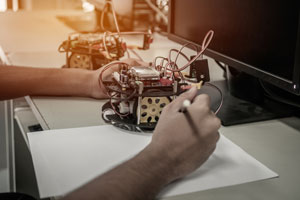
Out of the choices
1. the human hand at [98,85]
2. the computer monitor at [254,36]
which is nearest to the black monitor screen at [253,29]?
the computer monitor at [254,36]

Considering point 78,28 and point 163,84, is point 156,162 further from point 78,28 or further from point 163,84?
point 78,28

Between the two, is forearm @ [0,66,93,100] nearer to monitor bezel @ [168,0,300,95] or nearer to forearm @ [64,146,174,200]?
monitor bezel @ [168,0,300,95]

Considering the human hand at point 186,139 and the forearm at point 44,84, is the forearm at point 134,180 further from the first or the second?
the forearm at point 44,84

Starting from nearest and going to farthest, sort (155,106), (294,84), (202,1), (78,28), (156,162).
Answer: (156,162) → (294,84) → (155,106) → (202,1) → (78,28)

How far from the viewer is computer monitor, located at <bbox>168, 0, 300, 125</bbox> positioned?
80cm

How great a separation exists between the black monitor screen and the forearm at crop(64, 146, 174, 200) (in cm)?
32

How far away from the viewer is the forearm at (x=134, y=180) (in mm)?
616

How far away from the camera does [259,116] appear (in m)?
0.97

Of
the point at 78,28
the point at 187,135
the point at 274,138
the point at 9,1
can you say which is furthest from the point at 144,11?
the point at 187,135

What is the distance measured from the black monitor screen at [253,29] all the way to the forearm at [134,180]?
322mm

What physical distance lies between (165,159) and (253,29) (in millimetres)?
406

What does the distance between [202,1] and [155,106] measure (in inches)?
16.4

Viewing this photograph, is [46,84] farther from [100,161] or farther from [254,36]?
[254,36]

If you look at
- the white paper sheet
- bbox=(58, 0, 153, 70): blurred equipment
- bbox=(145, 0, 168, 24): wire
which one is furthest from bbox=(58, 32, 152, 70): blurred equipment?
bbox=(145, 0, 168, 24): wire
